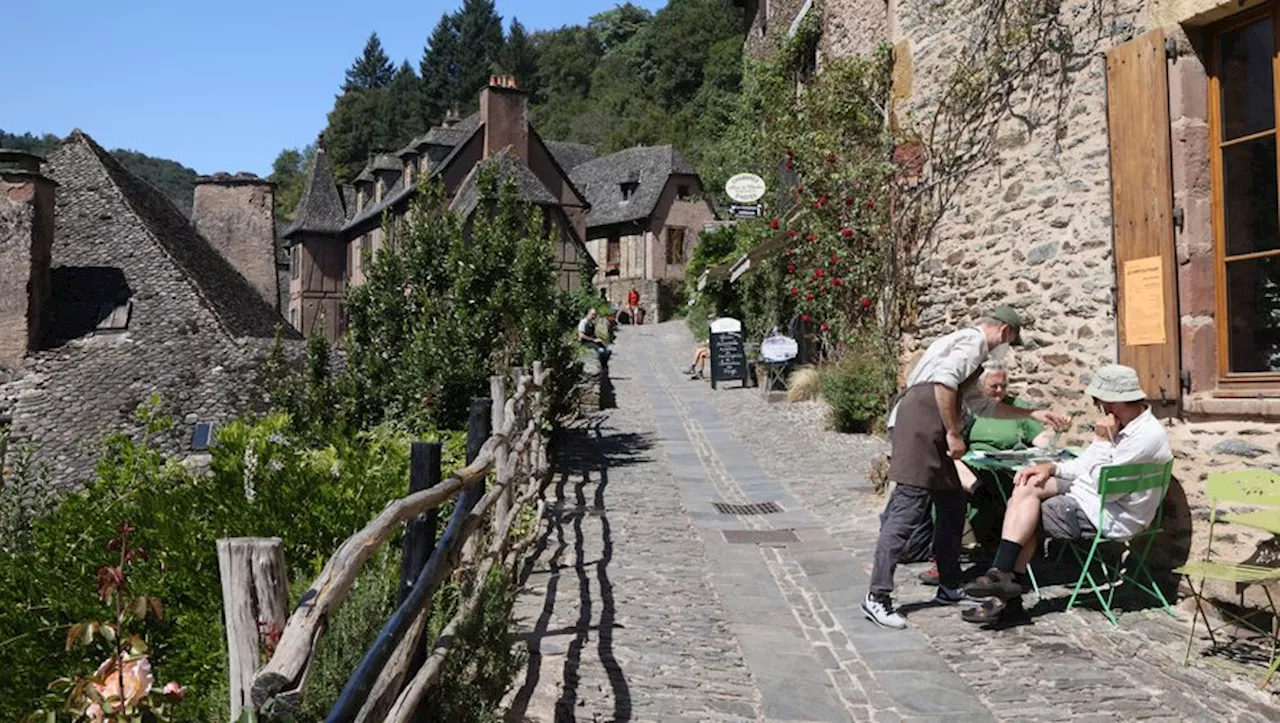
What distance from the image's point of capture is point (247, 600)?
205cm

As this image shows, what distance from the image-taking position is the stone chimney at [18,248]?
17688 millimetres

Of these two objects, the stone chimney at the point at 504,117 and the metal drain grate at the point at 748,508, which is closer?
the metal drain grate at the point at 748,508

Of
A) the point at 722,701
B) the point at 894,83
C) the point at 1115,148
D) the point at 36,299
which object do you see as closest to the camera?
the point at 722,701

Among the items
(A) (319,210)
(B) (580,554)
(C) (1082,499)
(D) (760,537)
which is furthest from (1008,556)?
(A) (319,210)

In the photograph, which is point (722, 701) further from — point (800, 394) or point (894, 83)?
point (800, 394)

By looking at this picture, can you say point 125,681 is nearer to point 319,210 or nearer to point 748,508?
point 748,508

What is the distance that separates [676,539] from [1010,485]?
267 centimetres

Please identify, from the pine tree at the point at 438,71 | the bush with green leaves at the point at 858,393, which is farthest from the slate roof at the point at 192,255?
the pine tree at the point at 438,71

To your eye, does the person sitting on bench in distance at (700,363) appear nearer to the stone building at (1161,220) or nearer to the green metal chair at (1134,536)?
the stone building at (1161,220)

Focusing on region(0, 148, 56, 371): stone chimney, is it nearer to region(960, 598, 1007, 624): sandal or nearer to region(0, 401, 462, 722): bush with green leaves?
region(0, 401, 462, 722): bush with green leaves

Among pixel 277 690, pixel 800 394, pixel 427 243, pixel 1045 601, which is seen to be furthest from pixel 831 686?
pixel 800 394

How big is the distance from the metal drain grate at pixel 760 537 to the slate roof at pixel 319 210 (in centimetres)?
3605

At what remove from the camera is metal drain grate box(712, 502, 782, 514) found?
900 cm

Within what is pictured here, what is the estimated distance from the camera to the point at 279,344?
11.4 m
